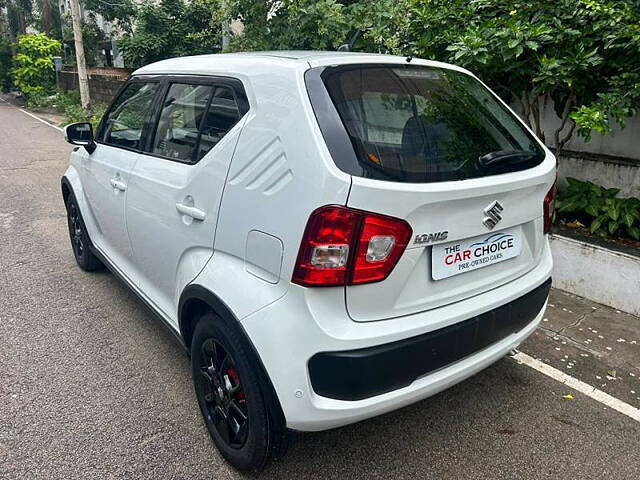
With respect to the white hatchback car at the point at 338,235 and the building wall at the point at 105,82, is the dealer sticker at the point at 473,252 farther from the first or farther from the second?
the building wall at the point at 105,82

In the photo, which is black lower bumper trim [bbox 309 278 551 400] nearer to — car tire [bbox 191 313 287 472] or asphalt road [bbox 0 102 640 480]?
car tire [bbox 191 313 287 472]

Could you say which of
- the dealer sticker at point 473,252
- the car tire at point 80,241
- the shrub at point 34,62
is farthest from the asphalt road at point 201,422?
the shrub at point 34,62

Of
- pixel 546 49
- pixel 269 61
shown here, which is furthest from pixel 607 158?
pixel 269 61

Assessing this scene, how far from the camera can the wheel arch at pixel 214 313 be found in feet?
6.20

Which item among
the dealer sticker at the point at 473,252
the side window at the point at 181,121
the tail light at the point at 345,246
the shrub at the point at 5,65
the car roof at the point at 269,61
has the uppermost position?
the car roof at the point at 269,61

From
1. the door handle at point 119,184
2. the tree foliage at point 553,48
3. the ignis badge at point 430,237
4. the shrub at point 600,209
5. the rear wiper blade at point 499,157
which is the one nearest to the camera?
the ignis badge at point 430,237

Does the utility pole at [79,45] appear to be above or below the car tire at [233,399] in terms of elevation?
above

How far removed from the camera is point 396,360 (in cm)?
181

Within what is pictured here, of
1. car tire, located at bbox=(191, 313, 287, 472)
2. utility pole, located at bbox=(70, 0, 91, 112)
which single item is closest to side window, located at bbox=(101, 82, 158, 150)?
car tire, located at bbox=(191, 313, 287, 472)

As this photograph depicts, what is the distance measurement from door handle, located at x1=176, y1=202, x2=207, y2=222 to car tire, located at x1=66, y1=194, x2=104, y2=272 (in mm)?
1957

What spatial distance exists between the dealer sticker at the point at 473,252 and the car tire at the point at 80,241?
303 cm

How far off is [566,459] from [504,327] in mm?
706

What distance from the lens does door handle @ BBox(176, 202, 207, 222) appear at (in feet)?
7.26

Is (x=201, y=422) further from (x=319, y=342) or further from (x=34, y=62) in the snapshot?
(x=34, y=62)
